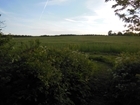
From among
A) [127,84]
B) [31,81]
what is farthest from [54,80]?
[127,84]

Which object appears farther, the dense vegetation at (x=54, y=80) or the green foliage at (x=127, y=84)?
the green foliage at (x=127, y=84)

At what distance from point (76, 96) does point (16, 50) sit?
2090 mm

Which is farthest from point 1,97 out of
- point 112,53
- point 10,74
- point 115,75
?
point 112,53

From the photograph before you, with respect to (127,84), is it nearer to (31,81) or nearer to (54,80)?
(54,80)

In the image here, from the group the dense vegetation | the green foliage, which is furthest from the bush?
the green foliage

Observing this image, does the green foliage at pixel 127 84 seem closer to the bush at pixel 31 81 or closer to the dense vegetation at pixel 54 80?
the dense vegetation at pixel 54 80

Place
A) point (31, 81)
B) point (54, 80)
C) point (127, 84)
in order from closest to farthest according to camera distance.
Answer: point (31, 81), point (54, 80), point (127, 84)

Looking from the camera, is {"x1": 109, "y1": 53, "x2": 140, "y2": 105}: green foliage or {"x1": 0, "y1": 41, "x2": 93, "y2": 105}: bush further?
{"x1": 109, "y1": 53, "x2": 140, "y2": 105}: green foliage

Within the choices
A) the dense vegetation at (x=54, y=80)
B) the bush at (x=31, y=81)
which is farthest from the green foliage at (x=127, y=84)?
the bush at (x=31, y=81)

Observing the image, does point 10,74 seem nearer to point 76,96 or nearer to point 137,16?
point 76,96

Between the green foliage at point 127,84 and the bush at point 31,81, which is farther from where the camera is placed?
the green foliage at point 127,84

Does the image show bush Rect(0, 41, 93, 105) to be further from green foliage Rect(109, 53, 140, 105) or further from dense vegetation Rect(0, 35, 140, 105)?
green foliage Rect(109, 53, 140, 105)

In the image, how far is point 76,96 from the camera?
293 inches

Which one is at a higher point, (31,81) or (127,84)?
(31,81)
